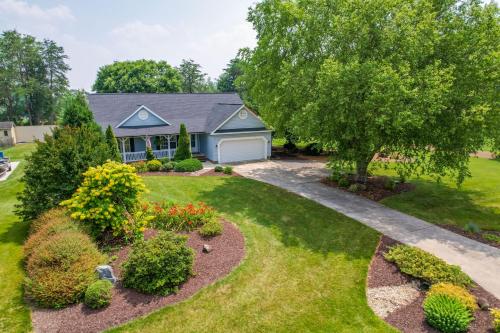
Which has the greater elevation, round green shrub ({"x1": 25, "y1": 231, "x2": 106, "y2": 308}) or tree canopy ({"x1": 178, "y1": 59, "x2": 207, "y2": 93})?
tree canopy ({"x1": 178, "y1": 59, "x2": 207, "y2": 93})

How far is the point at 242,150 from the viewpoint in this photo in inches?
1069

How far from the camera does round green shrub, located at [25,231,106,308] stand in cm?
782

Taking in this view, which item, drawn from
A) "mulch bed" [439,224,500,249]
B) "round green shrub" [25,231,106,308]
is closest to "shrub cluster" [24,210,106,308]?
"round green shrub" [25,231,106,308]

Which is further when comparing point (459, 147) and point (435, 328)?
point (459, 147)

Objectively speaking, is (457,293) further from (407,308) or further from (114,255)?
(114,255)

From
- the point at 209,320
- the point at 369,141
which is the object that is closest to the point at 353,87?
the point at 369,141

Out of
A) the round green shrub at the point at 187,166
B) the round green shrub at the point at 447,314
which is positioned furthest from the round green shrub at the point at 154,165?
the round green shrub at the point at 447,314

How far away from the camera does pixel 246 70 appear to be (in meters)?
23.3

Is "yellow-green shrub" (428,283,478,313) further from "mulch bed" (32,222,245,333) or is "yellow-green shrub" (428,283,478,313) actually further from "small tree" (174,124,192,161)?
"small tree" (174,124,192,161)

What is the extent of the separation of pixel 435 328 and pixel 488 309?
1.73 meters


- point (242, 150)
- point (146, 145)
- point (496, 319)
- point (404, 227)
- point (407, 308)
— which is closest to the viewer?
point (496, 319)

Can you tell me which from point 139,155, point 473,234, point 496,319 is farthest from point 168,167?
point 496,319

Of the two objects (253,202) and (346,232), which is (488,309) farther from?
(253,202)

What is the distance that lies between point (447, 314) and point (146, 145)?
78.9 ft
